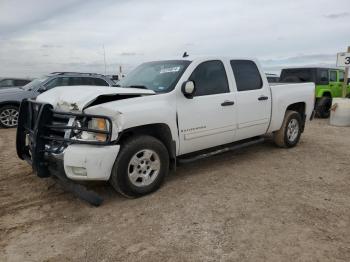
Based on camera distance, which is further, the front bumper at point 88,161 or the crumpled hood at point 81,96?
the crumpled hood at point 81,96

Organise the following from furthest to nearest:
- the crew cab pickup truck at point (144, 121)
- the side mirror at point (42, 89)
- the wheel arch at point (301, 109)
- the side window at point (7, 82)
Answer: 1. the side window at point (7, 82)
2. the side mirror at point (42, 89)
3. the wheel arch at point (301, 109)
4. the crew cab pickup truck at point (144, 121)

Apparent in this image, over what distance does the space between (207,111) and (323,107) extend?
9112mm

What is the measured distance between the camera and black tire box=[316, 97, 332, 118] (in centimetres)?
1230

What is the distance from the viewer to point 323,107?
12430 mm

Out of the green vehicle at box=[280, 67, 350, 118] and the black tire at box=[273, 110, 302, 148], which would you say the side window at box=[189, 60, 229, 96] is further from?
the green vehicle at box=[280, 67, 350, 118]

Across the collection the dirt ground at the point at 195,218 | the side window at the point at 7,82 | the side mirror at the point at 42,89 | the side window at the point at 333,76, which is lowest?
the dirt ground at the point at 195,218

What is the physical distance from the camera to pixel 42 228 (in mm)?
3562

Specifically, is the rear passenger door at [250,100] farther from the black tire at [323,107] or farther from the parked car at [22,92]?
the black tire at [323,107]

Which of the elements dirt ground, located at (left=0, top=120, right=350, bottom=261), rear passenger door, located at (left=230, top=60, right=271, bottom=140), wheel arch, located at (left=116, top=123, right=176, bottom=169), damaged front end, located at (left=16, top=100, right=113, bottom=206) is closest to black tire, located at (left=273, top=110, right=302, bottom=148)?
rear passenger door, located at (left=230, top=60, right=271, bottom=140)

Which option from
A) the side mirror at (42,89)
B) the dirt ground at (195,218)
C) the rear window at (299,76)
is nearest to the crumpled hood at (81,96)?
the dirt ground at (195,218)

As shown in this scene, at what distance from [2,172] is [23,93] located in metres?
5.33

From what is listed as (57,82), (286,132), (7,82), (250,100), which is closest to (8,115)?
→ (57,82)

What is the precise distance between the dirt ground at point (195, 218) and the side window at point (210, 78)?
1.30 meters

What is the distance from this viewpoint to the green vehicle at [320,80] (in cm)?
1201
